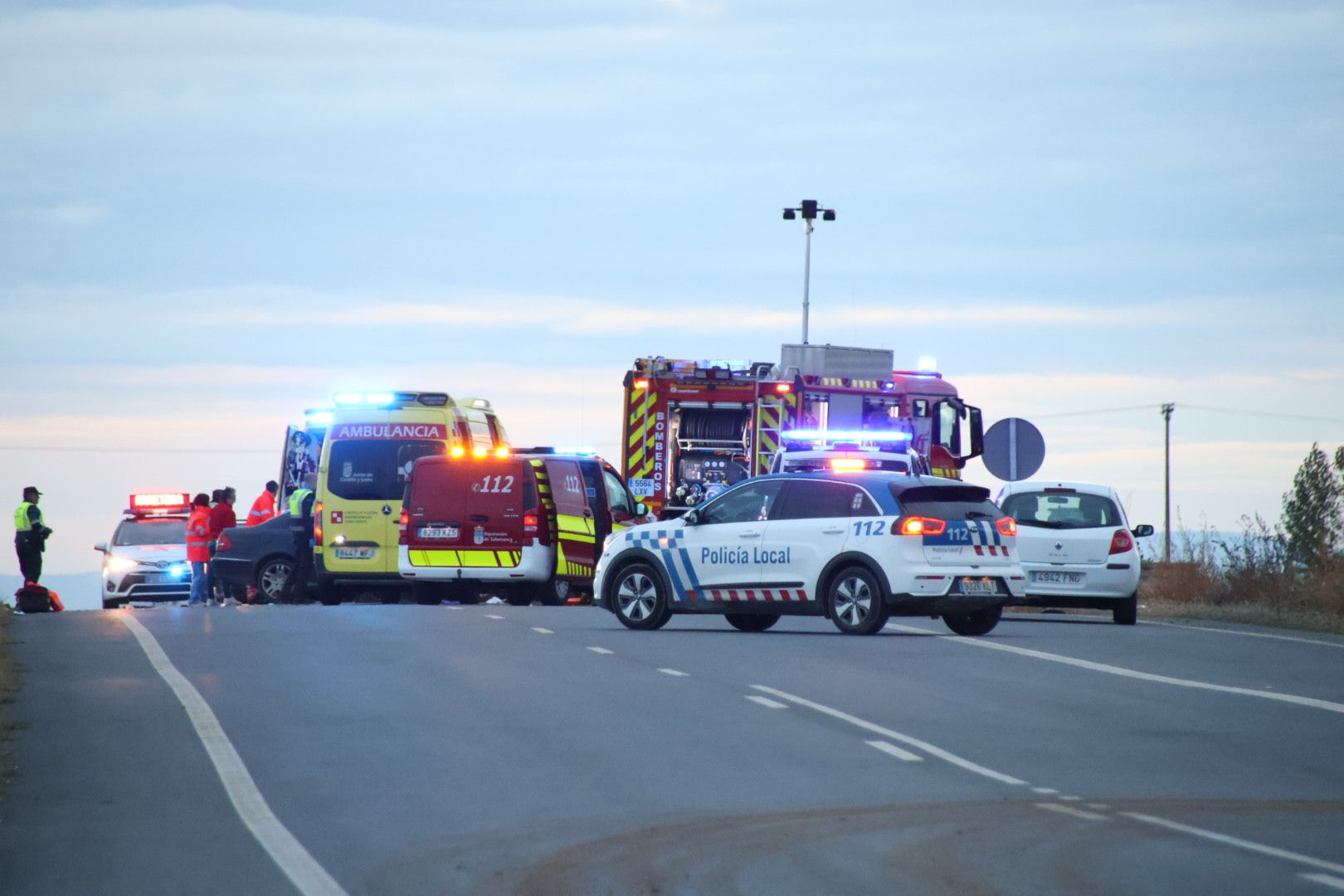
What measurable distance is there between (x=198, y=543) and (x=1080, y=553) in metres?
13.1

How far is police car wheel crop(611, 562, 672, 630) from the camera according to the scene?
2161 cm

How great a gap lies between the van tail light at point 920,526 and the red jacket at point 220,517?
13.9m

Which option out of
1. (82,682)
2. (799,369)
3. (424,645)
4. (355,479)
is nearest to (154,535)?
(355,479)

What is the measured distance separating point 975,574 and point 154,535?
19686 millimetres

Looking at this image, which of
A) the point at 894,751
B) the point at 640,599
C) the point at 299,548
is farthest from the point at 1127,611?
the point at 894,751

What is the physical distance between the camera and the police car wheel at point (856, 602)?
20.3 meters

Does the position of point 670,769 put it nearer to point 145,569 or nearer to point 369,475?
point 369,475

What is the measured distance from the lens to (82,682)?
15352 mm

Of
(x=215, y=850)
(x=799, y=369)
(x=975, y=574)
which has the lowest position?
(x=215, y=850)

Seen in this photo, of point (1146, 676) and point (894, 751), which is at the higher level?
point (1146, 676)

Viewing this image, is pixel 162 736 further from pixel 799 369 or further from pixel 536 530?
pixel 799 369

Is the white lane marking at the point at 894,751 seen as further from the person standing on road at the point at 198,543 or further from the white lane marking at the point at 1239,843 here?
the person standing on road at the point at 198,543

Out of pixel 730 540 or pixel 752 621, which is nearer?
pixel 730 540

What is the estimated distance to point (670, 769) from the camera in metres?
11.0
